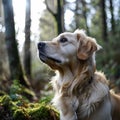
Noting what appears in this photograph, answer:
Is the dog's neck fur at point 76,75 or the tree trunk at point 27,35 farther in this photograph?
the tree trunk at point 27,35

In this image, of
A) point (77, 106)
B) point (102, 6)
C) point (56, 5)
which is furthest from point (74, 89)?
Result: point (102, 6)

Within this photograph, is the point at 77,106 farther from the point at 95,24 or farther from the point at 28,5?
the point at 95,24

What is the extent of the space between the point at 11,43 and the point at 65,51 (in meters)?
6.03

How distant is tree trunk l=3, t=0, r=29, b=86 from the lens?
39.5 feet

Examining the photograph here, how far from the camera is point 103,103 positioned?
6352 mm

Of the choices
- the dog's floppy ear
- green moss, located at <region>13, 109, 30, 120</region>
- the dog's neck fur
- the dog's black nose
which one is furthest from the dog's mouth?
green moss, located at <region>13, 109, 30, 120</region>

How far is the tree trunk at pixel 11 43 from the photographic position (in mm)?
12047

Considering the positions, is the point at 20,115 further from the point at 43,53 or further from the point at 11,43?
the point at 11,43

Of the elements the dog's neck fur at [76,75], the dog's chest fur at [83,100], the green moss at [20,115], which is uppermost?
the dog's neck fur at [76,75]

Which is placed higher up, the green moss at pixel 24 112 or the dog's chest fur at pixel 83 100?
the dog's chest fur at pixel 83 100

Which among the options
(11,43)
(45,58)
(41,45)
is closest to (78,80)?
(45,58)

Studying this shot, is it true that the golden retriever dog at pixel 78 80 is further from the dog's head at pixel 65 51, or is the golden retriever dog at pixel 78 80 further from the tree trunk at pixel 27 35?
the tree trunk at pixel 27 35

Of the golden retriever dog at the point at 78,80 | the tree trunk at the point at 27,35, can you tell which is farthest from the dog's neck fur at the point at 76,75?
the tree trunk at the point at 27,35

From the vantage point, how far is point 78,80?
632 cm
